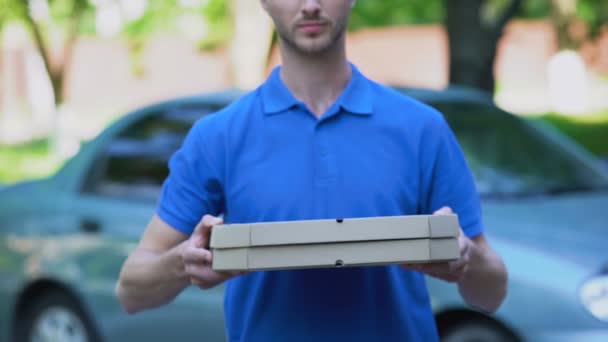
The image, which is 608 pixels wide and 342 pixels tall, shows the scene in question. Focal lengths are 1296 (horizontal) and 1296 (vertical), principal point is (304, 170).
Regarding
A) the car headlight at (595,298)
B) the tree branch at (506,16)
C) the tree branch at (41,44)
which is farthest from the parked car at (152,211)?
the tree branch at (41,44)

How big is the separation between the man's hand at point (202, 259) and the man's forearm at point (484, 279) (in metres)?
0.47

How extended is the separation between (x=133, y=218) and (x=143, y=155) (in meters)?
0.42

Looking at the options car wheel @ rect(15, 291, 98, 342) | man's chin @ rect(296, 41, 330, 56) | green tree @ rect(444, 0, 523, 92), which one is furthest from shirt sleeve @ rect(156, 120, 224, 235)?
green tree @ rect(444, 0, 523, 92)

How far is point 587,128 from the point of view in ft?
69.4

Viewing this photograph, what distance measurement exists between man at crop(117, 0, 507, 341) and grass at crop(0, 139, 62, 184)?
1488 centimetres

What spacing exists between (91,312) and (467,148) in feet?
6.06

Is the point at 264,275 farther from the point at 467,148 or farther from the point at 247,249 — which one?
the point at 467,148

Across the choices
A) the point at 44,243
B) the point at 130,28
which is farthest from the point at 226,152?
the point at 130,28

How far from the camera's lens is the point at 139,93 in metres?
31.1

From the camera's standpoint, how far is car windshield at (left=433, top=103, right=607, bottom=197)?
18.4 feet

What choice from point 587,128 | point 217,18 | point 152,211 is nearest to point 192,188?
point 152,211

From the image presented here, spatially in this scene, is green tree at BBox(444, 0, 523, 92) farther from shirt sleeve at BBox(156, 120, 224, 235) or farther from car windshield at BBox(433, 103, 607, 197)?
shirt sleeve at BBox(156, 120, 224, 235)

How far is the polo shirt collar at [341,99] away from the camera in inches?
96.7

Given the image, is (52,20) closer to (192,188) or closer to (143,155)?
(143,155)
